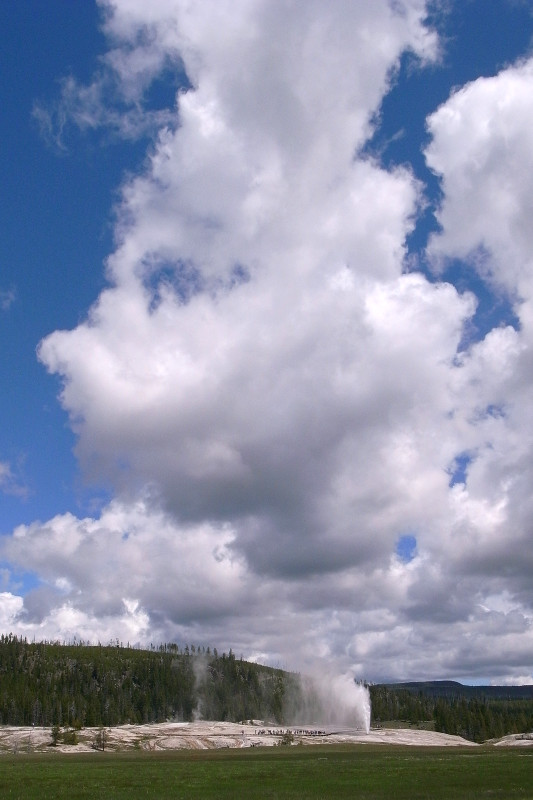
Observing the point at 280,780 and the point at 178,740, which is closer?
the point at 280,780

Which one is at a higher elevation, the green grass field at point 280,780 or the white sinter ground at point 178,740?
the green grass field at point 280,780

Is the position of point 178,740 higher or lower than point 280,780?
lower

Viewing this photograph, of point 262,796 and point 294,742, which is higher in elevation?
point 262,796

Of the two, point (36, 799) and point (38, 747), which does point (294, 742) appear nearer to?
point (38, 747)

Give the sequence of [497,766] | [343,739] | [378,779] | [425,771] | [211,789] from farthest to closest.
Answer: [343,739] → [497,766] → [425,771] → [378,779] → [211,789]

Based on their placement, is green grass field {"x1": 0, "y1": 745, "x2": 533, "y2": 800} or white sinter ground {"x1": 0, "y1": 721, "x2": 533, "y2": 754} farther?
white sinter ground {"x1": 0, "y1": 721, "x2": 533, "y2": 754}

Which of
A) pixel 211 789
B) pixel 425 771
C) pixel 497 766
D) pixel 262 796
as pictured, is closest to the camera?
pixel 262 796

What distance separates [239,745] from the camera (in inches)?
5684

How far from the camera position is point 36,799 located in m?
50.2

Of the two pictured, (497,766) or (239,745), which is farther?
(239,745)

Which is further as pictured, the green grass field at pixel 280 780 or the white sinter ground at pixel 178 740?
the white sinter ground at pixel 178 740

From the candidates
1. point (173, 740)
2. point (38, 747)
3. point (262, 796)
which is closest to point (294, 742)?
point (173, 740)

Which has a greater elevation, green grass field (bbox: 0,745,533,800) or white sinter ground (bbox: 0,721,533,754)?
green grass field (bbox: 0,745,533,800)

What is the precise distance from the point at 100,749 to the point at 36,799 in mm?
91843
